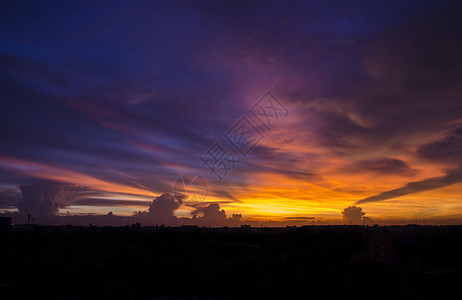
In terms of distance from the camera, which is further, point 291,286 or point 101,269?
point 101,269

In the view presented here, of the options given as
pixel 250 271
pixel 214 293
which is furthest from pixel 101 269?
pixel 250 271

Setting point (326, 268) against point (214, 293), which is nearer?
point (214, 293)

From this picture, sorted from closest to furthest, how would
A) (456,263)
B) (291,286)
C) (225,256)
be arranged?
(291,286)
(456,263)
(225,256)

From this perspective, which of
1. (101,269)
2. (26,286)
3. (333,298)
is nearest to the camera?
(333,298)

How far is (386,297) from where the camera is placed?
18.3 metres

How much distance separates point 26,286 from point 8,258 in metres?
18.8

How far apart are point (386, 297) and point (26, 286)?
23.5m

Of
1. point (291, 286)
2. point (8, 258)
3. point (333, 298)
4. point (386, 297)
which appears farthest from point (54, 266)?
point (386, 297)

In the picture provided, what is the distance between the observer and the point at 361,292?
18.6 m

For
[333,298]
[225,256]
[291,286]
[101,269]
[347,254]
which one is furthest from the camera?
[225,256]

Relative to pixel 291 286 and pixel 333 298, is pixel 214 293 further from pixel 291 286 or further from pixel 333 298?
pixel 333 298

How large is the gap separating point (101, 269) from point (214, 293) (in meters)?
9.59

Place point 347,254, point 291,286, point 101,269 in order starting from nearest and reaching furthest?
1. point 291,286
2. point 101,269
3. point 347,254

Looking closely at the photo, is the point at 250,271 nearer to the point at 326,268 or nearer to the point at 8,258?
the point at 326,268
